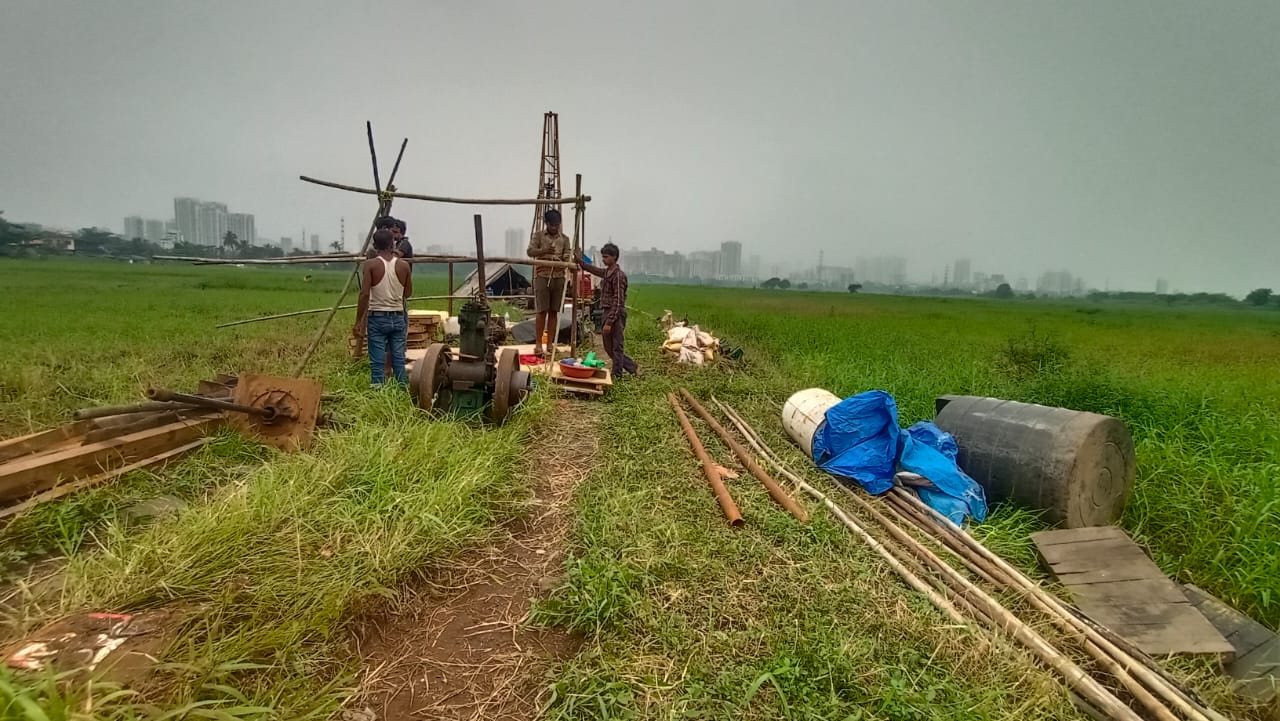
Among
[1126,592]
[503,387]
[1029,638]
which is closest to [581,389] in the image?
[503,387]

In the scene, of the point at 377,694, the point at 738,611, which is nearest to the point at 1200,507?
the point at 738,611

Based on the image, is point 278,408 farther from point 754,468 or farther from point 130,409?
point 754,468

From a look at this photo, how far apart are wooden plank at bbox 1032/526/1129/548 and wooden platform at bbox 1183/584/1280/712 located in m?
0.48

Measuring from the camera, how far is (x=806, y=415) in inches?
203

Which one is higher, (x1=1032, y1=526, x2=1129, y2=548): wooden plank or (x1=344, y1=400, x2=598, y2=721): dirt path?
(x1=1032, y1=526, x2=1129, y2=548): wooden plank

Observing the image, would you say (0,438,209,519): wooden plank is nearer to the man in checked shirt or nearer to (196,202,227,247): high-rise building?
the man in checked shirt

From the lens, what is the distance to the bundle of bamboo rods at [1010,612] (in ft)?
7.30

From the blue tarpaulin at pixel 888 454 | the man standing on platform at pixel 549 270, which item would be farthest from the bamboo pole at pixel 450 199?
the blue tarpaulin at pixel 888 454

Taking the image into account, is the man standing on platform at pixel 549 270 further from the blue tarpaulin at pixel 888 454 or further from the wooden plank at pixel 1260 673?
the wooden plank at pixel 1260 673

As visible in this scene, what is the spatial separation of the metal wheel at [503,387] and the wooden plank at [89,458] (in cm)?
203

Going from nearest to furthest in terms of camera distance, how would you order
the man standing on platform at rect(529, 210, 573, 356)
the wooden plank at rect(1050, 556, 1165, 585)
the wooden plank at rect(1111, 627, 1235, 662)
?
the wooden plank at rect(1111, 627, 1235, 662) < the wooden plank at rect(1050, 556, 1165, 585) < the man standing on platform at rect(529, 210, 573, 356)

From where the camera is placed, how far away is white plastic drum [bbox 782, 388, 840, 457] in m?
4.97

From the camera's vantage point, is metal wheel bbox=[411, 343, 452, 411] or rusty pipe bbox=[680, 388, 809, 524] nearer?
rusty pipe bbox=[680, 388, 809, 524]

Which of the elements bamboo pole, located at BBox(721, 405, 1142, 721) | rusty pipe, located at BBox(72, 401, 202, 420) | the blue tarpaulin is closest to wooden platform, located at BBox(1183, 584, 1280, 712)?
bamboo pole, located at BBox(721, 405, 1142, 721)
